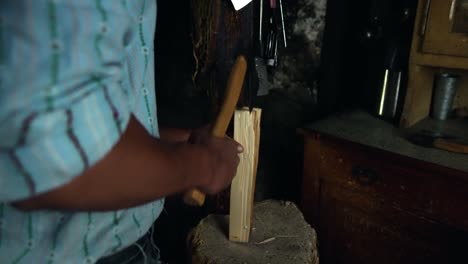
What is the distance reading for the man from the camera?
0.41 m

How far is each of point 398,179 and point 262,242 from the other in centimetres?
51

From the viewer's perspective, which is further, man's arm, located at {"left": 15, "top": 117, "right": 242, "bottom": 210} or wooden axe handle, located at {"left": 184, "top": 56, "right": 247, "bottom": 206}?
wooden axe handle, located at {"left": 184, "top": 56, "right": 247, "bottom": 206}

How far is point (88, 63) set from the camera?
1.40 feet

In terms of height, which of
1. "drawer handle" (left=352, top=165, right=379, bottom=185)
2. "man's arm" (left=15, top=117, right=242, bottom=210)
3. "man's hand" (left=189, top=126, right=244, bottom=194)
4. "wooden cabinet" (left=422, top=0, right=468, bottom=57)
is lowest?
"drawer handle" (left=352, top=165, right=379, bottom=185)

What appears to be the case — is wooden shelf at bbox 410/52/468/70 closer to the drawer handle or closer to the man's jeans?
the drawer handle

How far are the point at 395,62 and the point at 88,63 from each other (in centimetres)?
142

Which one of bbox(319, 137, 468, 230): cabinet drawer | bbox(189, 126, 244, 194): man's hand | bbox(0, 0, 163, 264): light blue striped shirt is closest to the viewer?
bbox(0, 0, 163, 264): light blue striped shirt

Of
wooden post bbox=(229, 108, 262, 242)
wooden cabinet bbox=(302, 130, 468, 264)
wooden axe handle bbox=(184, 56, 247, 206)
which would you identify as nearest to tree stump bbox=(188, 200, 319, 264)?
wooden post bbox=(229, 108, 262, 242)

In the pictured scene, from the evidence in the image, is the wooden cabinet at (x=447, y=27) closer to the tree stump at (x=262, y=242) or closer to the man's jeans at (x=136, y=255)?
the tree stump at (x=262, y=242)

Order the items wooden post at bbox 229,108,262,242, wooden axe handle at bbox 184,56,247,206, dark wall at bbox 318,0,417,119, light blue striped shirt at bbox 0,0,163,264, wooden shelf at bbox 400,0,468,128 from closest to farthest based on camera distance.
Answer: light blue striped shirt at bbox 0,0,163,264
wooden axe handle at bbox 184,56,247,206
wooden post at bbox 229,108,262,242
wooden shelf at bbox 400,0,468,128
dark wall at bbox 318,0,417,119

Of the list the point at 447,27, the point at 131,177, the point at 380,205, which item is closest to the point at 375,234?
the point at 380,205

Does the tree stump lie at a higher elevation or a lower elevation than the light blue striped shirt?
lower

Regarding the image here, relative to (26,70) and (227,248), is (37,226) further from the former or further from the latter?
(227,248)

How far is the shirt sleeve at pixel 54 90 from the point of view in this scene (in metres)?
0.41
